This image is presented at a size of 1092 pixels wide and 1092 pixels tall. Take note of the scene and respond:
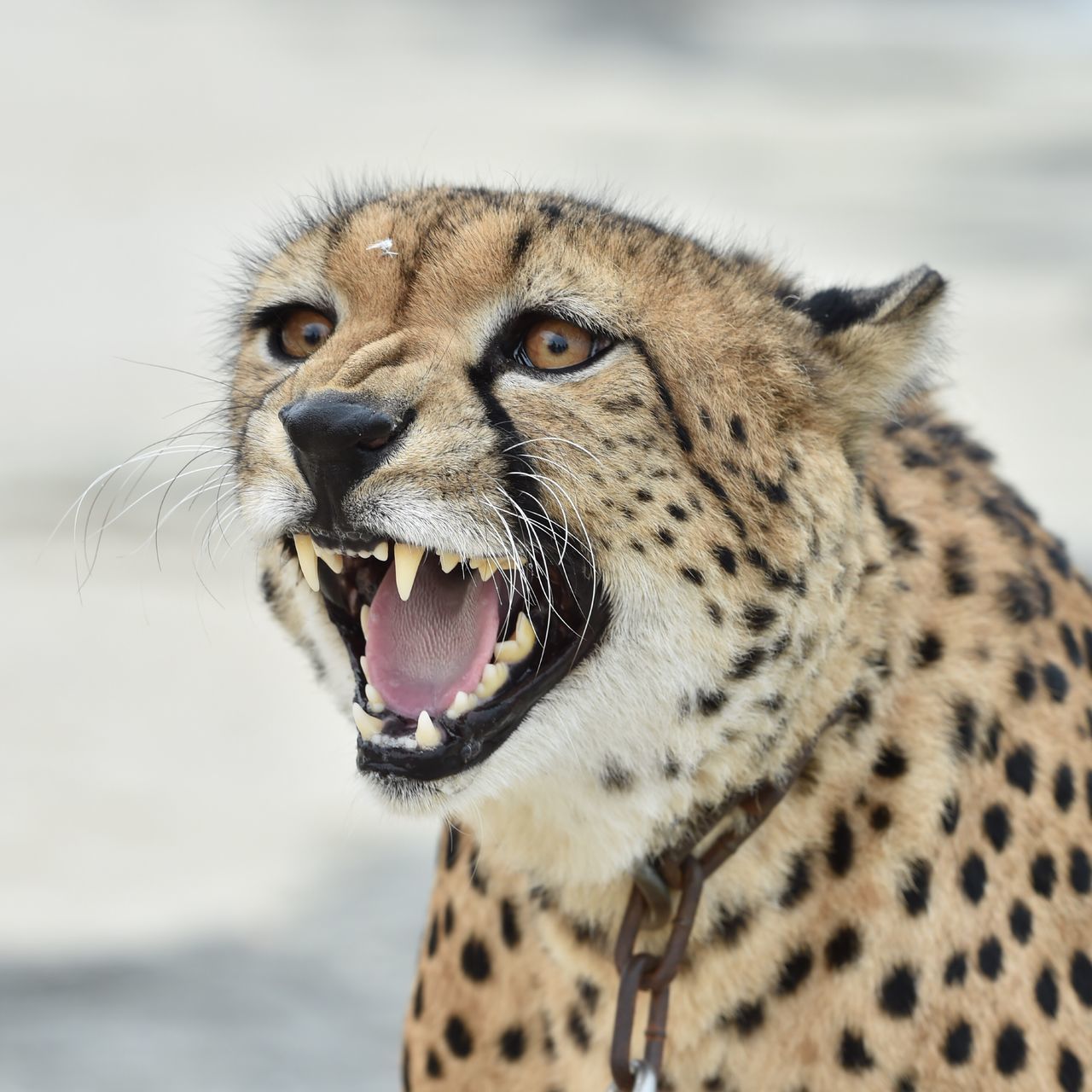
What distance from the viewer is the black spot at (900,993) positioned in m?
1.95

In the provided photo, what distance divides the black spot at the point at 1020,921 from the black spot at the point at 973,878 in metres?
0.04

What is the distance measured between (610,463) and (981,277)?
8380 millimetres

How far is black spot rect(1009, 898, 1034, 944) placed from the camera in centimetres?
199

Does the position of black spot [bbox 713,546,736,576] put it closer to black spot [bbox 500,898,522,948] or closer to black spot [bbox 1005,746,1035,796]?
black spot [bbox 1005,746,1035,796]

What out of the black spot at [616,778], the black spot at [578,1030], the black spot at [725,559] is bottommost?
the black spot at [578,1030]

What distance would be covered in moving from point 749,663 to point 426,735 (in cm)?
39

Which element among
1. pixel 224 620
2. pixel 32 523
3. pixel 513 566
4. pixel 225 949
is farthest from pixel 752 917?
pixel 32 523

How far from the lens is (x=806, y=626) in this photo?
6.24 ft

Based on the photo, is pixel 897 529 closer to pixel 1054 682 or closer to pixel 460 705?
pixel 1054 682

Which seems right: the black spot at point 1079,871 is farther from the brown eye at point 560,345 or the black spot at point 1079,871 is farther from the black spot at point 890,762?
the brown eye at point 560,345

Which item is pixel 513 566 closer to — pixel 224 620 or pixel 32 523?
pixel 224 620

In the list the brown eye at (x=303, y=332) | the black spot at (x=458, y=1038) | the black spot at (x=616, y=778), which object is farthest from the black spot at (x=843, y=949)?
the brown eye at (x=303, y=332)

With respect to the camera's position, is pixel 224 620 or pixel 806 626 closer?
pixel 806 626

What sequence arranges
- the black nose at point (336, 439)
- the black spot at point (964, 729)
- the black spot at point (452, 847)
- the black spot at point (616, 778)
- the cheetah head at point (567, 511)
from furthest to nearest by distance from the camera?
the black spot at point (452, 847), the black spot at point (964, 729), the black spot at point (616, 778), the cheetah head at point (567, 511), the black nose at point (336, 439)
